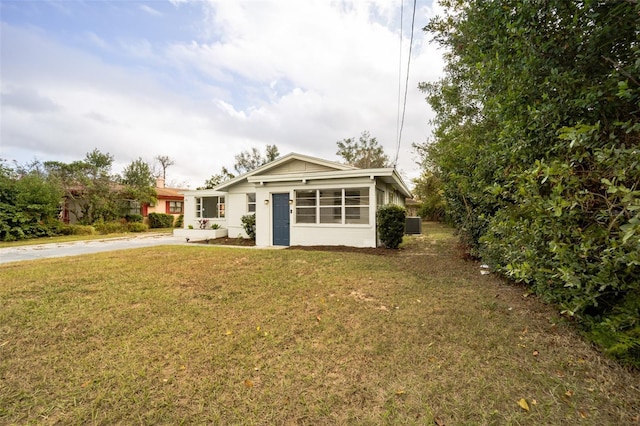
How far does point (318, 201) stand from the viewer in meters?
10.9

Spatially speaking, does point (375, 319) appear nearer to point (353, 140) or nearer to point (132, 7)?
point (132, 7)

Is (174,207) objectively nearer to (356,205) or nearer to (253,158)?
(253,158)

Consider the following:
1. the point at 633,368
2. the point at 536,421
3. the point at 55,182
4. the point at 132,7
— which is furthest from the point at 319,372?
the point at 55,182

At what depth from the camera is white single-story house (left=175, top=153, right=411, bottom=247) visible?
10148 millimetres

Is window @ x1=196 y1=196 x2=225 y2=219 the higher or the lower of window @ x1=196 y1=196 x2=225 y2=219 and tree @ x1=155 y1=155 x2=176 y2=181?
the lower

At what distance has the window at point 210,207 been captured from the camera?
52.0ft

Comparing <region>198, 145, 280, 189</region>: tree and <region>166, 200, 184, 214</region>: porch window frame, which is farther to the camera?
<region>198, 145, 280, 189</region>: tree

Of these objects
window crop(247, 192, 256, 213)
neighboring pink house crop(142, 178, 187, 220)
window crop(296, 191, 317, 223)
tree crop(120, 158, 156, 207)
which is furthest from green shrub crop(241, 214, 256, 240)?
tree crop(120, 158, 156, 207)

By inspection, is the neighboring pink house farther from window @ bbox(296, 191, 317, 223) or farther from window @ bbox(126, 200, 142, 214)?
window @ bbox(296, 191, 317, 223)

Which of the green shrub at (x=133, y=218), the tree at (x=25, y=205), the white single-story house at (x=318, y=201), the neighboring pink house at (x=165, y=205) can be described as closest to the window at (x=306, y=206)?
the white single-story house at (x=318, y=201)

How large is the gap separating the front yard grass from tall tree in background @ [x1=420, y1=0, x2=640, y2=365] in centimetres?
72

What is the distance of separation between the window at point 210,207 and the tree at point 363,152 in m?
26.0

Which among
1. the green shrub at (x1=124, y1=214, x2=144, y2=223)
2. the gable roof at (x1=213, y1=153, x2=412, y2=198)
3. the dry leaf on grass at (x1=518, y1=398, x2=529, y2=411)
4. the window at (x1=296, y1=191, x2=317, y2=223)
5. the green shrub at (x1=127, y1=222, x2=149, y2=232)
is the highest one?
the gable roof at (x1=213, y1=153, x2=412, y2=198)

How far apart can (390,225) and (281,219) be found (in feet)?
14.9
